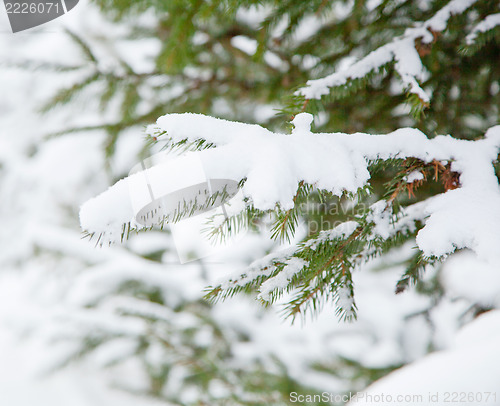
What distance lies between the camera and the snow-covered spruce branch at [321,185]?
67cm

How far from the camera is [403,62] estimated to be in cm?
117

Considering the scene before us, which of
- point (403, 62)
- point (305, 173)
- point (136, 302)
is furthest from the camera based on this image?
point (136, 302)

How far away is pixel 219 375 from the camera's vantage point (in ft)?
8.45

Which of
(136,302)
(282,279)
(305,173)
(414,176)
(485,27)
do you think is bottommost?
(136,302)

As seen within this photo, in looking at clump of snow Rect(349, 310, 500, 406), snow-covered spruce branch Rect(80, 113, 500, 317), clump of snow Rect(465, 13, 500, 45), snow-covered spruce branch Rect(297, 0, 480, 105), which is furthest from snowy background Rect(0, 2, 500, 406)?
clump of snow Rect(465, 13, 500, 45)

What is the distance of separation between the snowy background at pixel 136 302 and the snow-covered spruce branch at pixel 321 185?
319mm

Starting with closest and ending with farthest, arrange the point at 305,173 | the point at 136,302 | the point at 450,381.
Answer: the point at 305,173 < the point at 450,381 < the point at 136,302

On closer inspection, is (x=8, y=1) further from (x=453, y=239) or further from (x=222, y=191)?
(x=453, y=239)

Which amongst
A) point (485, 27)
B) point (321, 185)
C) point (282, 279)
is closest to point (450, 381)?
point (282, 279)

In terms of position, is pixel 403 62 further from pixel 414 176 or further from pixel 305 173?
pixel 305 173

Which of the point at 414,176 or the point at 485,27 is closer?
the point at 414,176

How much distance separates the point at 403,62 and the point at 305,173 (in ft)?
2.44

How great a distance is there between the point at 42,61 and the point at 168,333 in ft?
7.40

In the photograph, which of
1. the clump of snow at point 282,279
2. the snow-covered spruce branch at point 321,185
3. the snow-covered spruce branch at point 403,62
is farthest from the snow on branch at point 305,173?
the snow-covered spruce branch at point 403,62
